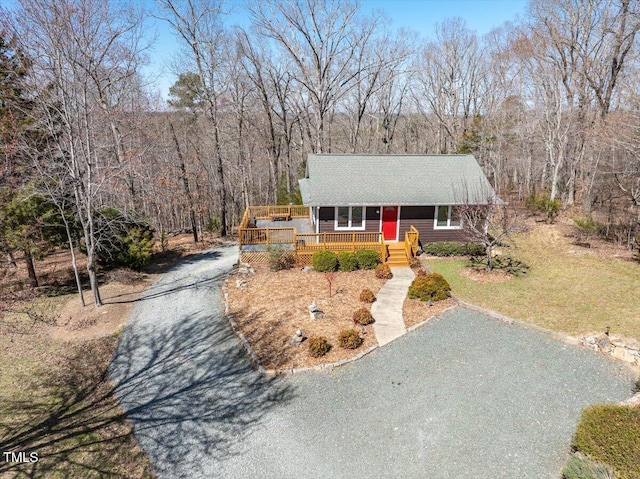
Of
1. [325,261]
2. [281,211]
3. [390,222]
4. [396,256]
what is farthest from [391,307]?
[281,211]

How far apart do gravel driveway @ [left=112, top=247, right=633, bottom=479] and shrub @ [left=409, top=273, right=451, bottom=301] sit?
161cm

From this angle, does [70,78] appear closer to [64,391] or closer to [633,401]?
[64,391]

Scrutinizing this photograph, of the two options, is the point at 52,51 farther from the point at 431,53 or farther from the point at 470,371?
the point at 431,53

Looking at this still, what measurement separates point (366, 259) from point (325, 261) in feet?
6.39

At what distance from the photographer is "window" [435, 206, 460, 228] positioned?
1888 cm

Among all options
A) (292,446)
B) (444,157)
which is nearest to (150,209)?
(444,157)

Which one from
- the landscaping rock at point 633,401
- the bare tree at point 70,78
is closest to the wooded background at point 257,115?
the bare tree at point 70,78

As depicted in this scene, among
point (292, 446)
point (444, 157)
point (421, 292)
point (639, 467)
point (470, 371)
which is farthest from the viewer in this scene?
point (444, 157)

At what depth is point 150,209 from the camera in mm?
32594

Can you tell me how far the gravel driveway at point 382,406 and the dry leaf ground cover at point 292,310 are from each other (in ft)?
2.44

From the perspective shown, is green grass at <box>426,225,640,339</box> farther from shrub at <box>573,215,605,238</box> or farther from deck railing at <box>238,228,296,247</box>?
deck railing at <box>238,228,296,247</box>

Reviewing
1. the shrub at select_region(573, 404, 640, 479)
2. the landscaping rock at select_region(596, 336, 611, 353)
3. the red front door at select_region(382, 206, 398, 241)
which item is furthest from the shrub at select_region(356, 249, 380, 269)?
the shrub at select_region(573, 404, 640, 479)

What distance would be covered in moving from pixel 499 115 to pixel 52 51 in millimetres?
35795

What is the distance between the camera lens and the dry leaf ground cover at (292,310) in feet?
33.8
